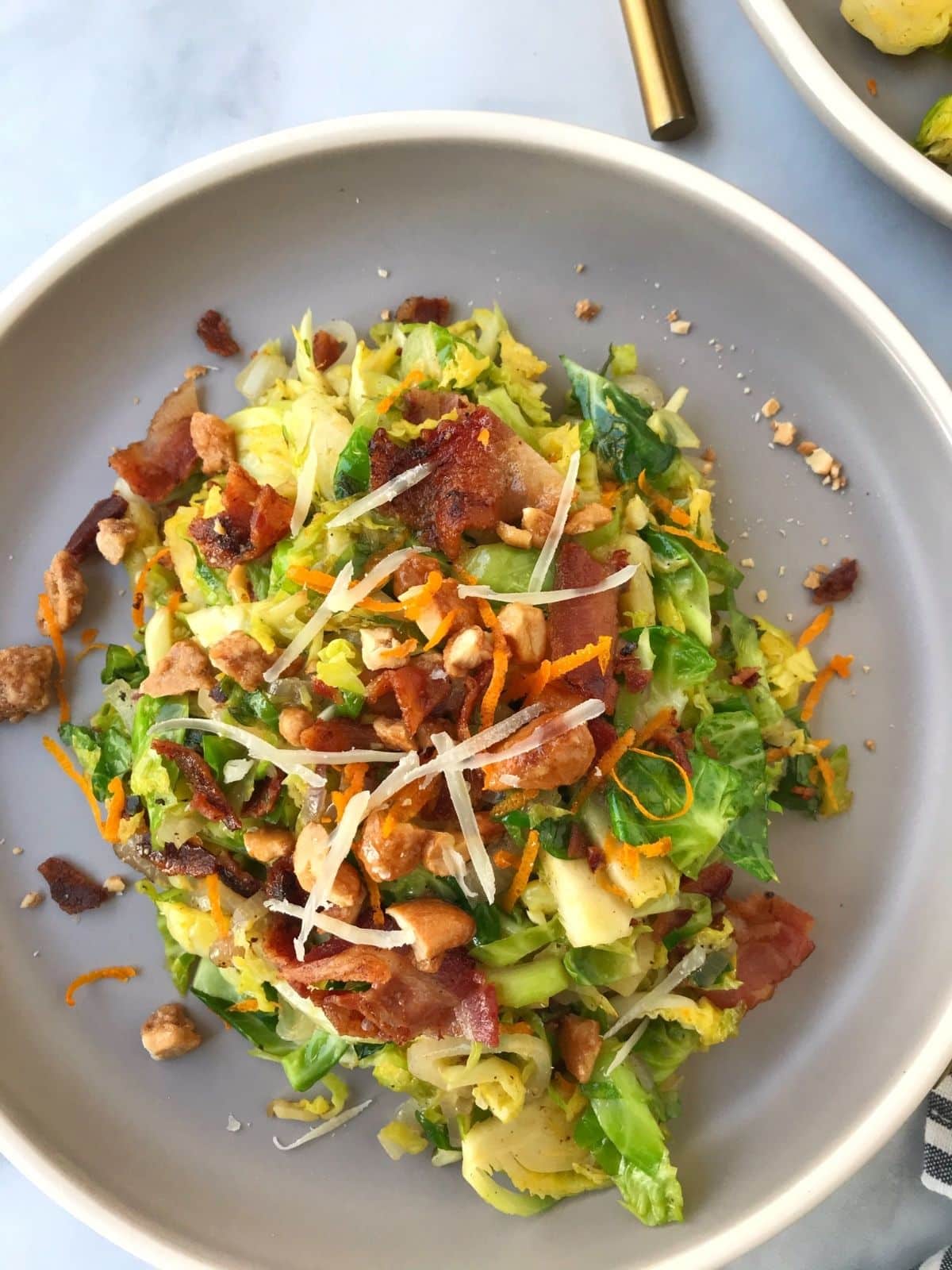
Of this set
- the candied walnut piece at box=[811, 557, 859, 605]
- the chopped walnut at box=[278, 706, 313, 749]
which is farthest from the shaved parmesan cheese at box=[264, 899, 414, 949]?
the candied walnut piece at box=[811, 557, 859, 605]

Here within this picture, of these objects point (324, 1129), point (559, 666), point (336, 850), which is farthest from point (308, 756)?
point (324, 1129)

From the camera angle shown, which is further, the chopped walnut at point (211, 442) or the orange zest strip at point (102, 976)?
the orange zest strip at point (102, 976)

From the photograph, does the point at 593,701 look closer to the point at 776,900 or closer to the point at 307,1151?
the point at 776,900

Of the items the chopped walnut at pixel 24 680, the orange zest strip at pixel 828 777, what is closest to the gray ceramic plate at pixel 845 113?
the orange zest strip at pixel 828 777

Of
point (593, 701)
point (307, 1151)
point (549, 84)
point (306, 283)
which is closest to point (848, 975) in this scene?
point (593, 701)

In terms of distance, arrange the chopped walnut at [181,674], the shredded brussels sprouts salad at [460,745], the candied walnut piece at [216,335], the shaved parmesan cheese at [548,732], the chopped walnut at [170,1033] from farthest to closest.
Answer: the candied walnut piece at [216,335]
the chopped walnut at [170,1033]
the chopped walnut at [181,674]
the shredded brussels sprouts salad at [460,745]
the shaved parmesan cheese at [548,732]

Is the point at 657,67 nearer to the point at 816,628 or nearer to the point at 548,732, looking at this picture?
the point at 816,628

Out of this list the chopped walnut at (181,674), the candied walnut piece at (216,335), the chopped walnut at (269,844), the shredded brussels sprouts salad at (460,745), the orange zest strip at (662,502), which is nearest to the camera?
the shredded brussels sprouts salad at (460,745)

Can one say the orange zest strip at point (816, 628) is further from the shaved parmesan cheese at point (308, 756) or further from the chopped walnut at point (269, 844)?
the chopped walnut at point (269, 844)
